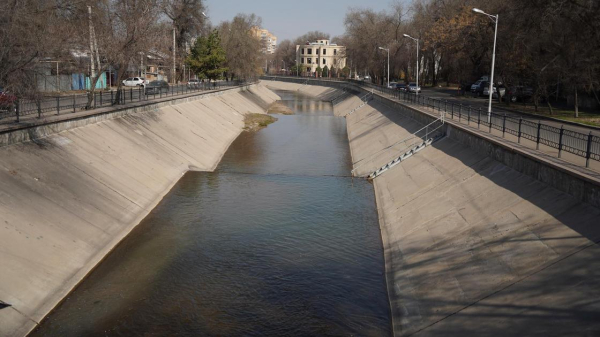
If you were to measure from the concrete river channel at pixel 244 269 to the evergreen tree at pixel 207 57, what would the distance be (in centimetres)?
4929

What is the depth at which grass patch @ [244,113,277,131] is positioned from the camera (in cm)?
5954

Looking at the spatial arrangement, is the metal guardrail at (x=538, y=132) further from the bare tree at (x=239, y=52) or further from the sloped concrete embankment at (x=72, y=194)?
the bare tree at (x=239, y=52)

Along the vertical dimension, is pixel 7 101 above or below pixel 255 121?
above

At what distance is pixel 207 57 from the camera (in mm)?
78312

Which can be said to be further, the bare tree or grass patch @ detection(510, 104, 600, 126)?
the bare tree

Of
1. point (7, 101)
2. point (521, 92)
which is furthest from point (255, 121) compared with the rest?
point (7, 101)

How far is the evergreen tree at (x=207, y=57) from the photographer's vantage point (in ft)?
258

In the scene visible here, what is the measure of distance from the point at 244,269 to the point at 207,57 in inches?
2489

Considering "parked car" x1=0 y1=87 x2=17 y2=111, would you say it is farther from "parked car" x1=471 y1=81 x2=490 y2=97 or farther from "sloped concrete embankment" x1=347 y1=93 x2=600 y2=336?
"parked car" x1=471 y1=81 x2=490 y2=97

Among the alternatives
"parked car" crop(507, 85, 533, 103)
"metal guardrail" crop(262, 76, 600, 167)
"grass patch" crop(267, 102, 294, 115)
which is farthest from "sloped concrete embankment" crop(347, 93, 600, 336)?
"grass patch" crop(267, 102, 294, 115)

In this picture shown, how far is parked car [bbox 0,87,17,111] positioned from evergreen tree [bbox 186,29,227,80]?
52566 mm

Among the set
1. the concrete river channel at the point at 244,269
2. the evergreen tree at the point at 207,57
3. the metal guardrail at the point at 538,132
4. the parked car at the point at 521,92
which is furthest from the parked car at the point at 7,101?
the evergreen tree at the point at 207,57

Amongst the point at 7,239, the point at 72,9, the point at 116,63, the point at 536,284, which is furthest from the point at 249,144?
the point at 536,284

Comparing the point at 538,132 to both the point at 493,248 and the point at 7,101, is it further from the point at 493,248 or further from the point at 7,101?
the point at 7,101
